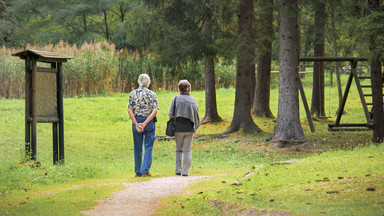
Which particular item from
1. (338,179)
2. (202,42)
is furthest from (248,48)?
(338,179)

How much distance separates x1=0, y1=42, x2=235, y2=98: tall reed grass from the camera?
85.0 feet

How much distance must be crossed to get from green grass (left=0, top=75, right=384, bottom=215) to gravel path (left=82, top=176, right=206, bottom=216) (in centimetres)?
23

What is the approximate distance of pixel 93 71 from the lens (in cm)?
2683

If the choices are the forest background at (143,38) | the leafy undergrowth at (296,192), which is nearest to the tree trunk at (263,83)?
the forest background at (143,38)

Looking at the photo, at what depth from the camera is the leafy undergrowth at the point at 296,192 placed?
676 centimetres

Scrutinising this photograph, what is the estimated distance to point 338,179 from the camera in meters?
8.27

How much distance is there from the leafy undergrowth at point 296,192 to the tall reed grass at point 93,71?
1444 cm

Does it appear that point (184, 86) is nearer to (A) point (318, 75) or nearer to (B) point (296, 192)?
(B) point (296, 192)

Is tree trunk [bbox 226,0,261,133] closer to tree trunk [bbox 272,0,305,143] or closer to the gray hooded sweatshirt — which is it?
tree trunk [bbox 272,0,305,143]

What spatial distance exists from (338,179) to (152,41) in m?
13.7

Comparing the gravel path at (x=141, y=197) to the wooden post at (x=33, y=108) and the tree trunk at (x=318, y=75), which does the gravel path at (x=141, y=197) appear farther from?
the tree trunk at (x=318, y=75)

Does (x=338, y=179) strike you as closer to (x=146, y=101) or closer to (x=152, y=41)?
(x=146, y=101)

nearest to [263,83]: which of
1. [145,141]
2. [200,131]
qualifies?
[200,131]

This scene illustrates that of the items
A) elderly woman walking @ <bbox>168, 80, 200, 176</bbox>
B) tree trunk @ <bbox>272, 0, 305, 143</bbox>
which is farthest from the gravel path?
tree trunk @ <bbox>272, 0, 305, 143</bbox>
